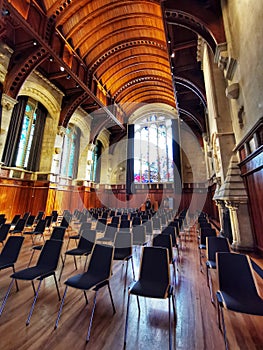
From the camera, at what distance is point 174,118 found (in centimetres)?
1677

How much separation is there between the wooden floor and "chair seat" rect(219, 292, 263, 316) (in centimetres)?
34

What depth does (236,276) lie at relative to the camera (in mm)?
1868

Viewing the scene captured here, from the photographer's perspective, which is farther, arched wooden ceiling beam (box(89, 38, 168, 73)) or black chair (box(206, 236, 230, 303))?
arched wooden ceiling beam (box(89, 38, 168, 73))

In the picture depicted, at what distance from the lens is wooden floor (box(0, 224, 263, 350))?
156 centimetres

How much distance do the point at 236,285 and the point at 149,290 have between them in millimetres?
958

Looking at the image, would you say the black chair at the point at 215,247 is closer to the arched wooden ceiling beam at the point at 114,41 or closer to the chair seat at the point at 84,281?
the chair seat at the point at 84,281

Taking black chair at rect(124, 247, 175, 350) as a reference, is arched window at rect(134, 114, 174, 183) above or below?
above

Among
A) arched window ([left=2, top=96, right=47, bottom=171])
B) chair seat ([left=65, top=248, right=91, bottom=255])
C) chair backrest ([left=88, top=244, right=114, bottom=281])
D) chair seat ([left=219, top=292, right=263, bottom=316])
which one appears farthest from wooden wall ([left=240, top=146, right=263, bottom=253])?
arched window ([left=2, top=96, right=47, bottom=171])

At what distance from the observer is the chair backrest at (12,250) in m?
2.73

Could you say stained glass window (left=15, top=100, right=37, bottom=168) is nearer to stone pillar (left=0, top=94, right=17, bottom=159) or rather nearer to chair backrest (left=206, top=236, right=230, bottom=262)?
stone pillar (left=0, top=94, right=17, bottom=159)

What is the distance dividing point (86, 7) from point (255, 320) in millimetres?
11496

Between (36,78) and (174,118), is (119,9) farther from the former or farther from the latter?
(174,118)

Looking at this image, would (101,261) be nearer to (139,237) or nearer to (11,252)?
(11,252)

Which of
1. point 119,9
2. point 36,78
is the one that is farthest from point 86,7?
point 36,78
